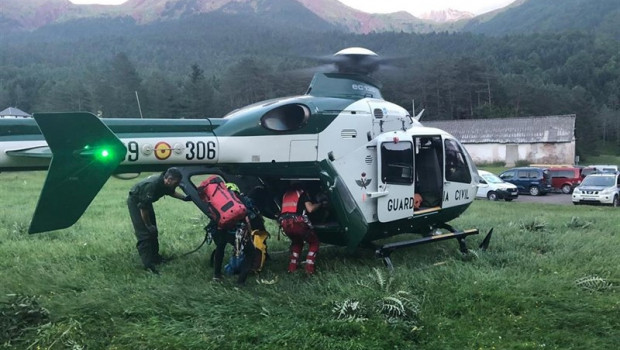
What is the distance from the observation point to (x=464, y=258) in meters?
8.38

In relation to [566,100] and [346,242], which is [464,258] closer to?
[346,242]

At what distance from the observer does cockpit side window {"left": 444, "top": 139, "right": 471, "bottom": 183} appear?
364 inches

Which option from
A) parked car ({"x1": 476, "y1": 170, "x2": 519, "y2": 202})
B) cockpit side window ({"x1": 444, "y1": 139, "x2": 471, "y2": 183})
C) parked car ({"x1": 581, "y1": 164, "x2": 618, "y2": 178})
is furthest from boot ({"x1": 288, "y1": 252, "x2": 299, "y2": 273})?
parked car ({"x1": 581, "y1": 164, "x2": 618, "y2": 178})

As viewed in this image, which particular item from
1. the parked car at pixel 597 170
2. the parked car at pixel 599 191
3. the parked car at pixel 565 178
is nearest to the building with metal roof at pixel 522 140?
the parked car at pixel 597 170

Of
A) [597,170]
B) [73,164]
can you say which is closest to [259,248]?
[73,164]

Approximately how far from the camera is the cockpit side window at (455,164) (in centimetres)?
926

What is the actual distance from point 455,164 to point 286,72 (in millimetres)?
3530

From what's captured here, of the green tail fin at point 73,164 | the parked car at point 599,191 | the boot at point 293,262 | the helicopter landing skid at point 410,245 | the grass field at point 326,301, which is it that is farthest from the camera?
the parked car at point 599,191

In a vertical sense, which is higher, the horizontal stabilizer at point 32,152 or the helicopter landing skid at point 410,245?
the horizontal stabilizer at point 32,152

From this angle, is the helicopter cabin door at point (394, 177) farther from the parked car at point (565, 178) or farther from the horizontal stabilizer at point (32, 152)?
the parked car at point (565, 178)

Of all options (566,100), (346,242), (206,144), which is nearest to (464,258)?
(346,242)

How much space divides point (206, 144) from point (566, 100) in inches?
3262

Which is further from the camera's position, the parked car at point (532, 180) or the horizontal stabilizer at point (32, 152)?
the parked car at point (532, 180)

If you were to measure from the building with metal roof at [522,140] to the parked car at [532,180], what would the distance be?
67.4 feet
